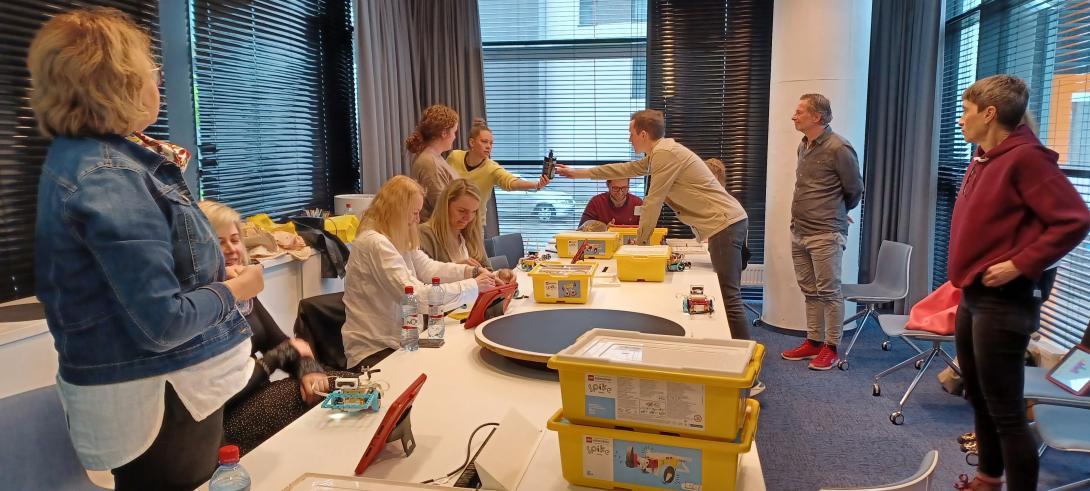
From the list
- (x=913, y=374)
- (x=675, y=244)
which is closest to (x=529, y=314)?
(x=675, y=244)

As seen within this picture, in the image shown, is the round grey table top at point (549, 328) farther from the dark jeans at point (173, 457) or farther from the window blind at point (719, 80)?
the window blind at point (719, 80)

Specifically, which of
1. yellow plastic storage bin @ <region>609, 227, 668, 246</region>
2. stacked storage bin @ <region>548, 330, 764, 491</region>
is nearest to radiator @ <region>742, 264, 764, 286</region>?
yellow plastic storage bin @ <region>609, 227, 668, 246</region>

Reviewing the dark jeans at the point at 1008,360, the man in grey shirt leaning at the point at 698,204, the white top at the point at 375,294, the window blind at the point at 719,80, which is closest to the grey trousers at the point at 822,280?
the man in grey shirt leaning at the point at 698,204

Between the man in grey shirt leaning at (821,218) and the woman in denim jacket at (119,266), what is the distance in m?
3.58

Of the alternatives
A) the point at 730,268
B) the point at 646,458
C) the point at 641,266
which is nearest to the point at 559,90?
the point at 730,268

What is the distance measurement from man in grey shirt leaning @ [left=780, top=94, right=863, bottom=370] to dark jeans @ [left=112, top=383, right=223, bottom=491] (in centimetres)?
364

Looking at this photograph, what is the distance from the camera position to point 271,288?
3.68m

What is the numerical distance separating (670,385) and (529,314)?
3.62 ft

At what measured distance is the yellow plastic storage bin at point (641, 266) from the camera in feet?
10.3

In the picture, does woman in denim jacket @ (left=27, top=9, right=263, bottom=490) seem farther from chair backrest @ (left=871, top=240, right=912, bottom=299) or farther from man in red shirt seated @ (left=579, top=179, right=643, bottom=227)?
chair backrest @ (left=871, top=240, right=912, bottom=299)

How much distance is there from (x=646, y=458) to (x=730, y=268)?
8.99 ft

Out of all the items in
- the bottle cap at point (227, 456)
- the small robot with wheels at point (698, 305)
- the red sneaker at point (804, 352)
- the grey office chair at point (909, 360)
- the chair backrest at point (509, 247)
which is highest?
the bottle cap at point (227, 456)

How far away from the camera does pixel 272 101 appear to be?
4.41 metres

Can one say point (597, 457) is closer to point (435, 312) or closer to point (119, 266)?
point (119, 266)
